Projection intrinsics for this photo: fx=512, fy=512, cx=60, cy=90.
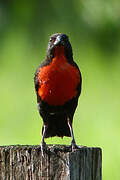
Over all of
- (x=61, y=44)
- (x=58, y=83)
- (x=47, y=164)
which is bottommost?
(x=47, y=164)

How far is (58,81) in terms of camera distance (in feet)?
15.9

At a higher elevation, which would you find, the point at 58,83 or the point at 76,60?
the point at 76,60

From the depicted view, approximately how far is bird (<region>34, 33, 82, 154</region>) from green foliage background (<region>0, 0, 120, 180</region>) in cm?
15

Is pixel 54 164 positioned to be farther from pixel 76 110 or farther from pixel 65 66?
pixel 76 110

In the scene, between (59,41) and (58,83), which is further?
(59,41)

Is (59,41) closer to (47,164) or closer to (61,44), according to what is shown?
(61,44)

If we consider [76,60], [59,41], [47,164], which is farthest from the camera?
[76,60]

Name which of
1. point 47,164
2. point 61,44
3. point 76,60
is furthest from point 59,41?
point 47,164

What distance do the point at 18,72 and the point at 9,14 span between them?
0.93 m

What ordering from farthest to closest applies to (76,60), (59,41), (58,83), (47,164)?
(76,60)
(59,41)
(58,83)
(47,164)

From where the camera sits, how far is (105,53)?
555cm

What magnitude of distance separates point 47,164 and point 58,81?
4.79 ft

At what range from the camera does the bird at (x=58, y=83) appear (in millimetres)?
4855

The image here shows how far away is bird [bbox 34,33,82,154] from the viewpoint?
4855 mm
